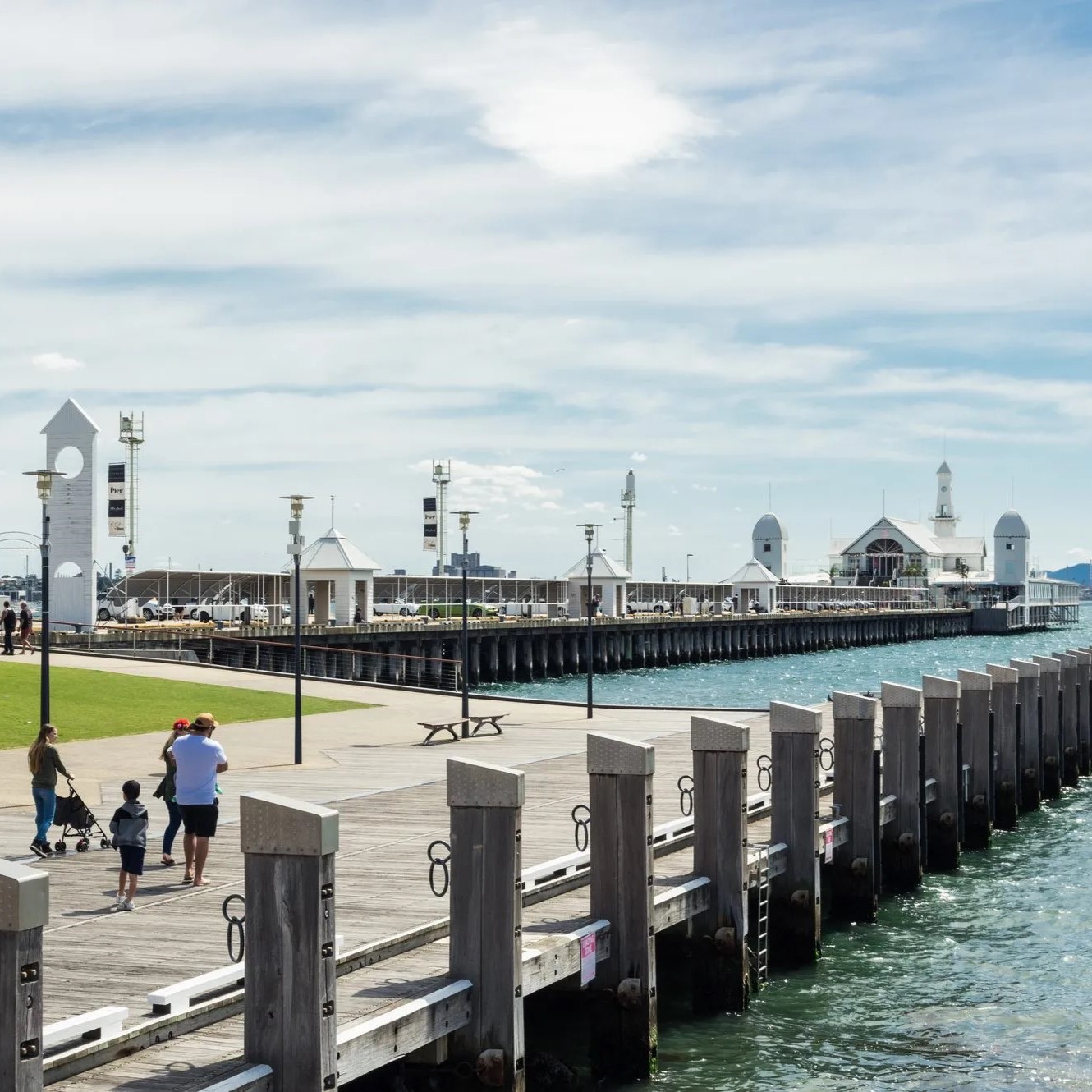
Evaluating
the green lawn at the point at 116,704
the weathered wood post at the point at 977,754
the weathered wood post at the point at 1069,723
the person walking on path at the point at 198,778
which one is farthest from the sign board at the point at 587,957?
the weathered wood post at the point at 1069,723

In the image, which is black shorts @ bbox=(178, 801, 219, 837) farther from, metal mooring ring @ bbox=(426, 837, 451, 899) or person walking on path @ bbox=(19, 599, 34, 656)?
person walking on path @ bbox=(19, 599, 34, 656)

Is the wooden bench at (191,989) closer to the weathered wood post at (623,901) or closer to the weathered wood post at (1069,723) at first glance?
the weathered wood post at (623,901)

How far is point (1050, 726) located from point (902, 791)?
1256 cm

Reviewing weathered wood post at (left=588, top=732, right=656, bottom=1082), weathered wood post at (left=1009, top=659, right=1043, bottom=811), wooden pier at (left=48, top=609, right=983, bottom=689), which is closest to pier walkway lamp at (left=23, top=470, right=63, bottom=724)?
weathered wood post at (left=588, top=732, right=656, bottom=1082)

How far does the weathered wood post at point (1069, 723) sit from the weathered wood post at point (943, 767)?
11750 mm

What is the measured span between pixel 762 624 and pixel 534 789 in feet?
339

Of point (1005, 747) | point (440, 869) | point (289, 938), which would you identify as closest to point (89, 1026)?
point (289, 938)

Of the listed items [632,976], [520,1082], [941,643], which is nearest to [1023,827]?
[632,976]

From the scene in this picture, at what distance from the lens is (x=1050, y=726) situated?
1344 inches

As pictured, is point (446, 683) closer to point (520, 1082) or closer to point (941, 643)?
point (520, 1082)

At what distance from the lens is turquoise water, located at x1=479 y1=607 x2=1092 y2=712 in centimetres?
7125

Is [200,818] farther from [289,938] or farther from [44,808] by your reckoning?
[289,938]

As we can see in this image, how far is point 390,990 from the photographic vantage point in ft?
37.1

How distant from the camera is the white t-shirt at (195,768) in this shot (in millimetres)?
14234
